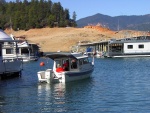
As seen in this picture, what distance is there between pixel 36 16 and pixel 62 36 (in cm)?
1986

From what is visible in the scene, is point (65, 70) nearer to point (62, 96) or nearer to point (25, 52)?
point (62, 96)

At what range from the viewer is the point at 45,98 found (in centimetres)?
3359

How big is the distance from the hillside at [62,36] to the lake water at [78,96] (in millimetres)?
87775

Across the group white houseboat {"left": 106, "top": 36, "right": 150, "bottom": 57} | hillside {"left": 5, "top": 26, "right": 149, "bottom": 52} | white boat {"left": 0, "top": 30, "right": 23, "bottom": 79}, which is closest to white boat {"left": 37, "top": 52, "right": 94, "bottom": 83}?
white boat {"left": 0, "top": 30, "right": 23, "bottom": 79}

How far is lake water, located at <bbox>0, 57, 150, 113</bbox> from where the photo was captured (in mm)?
28938

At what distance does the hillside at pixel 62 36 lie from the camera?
138250mm

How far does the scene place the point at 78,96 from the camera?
34.3 meters

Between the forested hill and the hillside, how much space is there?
3.07 metres

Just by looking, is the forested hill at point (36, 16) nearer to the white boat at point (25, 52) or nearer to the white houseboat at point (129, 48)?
the white houseboat at point (129, 48)

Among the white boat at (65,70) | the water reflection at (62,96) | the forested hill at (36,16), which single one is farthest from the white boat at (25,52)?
the forested hill at (36,16)

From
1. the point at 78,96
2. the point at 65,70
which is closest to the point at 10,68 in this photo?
the point at 65,70

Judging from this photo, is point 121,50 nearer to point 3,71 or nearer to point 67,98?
point 3,71

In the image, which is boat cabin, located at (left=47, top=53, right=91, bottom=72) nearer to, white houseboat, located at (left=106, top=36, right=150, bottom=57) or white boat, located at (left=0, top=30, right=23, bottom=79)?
white boat, located at (left=0, top=30, right=23, bottom=79)

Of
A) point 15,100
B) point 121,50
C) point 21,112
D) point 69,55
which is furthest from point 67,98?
point 121,50
